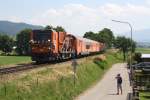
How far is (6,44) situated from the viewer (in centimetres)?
15438

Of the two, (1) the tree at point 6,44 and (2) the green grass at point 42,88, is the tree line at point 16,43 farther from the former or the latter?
(2) the green grass at point 42,88

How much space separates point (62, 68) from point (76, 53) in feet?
88.3

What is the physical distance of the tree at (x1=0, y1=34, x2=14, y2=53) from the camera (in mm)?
153875

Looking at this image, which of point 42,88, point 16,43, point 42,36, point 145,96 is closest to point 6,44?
point 16,43

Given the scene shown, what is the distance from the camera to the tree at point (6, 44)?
505 feet

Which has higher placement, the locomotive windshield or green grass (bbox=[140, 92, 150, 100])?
the locomotive windshield

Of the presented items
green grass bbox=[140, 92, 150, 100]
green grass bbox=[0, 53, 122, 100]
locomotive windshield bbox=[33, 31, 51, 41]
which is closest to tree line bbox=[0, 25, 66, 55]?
locomotive windshield bbox=[33, 31, 51, 41]

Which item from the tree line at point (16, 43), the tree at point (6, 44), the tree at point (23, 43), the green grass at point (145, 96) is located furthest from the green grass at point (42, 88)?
the tree at point (6, 44)

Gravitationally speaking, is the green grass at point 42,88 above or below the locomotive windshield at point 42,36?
below

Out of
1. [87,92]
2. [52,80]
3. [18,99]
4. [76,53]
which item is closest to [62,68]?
[87,92]

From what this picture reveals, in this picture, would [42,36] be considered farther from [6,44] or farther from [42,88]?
[6,44]

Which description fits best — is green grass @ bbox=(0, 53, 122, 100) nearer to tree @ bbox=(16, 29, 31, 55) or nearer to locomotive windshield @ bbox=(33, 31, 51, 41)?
locomotive windshield @ bbox=(33, 31, 51, 41)

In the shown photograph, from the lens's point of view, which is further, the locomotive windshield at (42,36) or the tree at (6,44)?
the tree at (6,44)

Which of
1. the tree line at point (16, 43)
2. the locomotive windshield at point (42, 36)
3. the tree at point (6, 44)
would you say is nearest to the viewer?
the locomotive windshield at point (42, 36)
